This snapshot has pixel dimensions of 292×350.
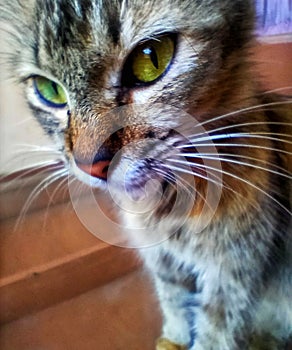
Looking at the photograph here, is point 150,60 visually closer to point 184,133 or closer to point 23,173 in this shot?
point 184,133

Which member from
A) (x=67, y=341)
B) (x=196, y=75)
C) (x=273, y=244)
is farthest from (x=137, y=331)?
(x=196, y=75)

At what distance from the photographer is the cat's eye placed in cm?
48

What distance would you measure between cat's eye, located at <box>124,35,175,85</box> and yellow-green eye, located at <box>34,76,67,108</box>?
8 centimetres

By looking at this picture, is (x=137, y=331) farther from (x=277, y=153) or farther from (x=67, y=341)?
(x=277, y=153)

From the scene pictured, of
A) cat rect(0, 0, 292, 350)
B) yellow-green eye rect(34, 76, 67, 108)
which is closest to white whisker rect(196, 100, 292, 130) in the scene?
cat rect(0, 0, 292, 350)

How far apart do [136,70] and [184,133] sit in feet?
0.23

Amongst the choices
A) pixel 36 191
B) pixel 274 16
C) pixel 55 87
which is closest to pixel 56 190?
pixel 36 191

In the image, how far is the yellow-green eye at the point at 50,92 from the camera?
537mm

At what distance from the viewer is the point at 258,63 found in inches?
20.5

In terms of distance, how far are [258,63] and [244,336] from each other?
0.30m

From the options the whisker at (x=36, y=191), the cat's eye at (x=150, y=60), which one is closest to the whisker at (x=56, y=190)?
the whisker at (x=36, y=191)

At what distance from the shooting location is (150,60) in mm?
484

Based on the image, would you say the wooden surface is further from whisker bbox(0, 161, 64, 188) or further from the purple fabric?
the purple fabric

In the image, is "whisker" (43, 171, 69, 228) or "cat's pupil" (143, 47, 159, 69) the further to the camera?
"whisker" (43, 171, 69, 228)
